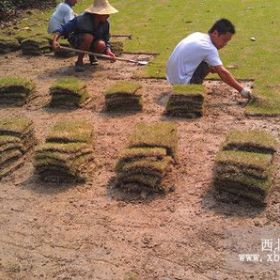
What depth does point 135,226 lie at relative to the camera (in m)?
4.98

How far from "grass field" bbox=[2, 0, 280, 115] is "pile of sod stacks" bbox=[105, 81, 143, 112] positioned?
5.24 feet

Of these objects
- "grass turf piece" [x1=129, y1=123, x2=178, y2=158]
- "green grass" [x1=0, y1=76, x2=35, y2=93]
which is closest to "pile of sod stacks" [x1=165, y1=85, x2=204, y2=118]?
"grass turf piece" [x1=129, y1=123, x2=178, y2=158]

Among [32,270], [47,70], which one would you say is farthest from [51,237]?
[47,70]

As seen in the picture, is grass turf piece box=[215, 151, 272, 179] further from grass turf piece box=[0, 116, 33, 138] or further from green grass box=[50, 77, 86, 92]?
green grass box=[50, 77, 86, 92]

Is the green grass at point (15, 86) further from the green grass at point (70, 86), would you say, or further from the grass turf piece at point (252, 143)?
the grass turf piece at point (252, 143)

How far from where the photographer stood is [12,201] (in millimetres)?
5602

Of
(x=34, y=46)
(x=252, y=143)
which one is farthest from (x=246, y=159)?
(x=34, y=46)

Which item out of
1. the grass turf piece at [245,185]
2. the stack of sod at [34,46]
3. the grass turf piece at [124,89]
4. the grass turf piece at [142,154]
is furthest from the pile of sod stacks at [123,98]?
the stack of sod at [34,46]

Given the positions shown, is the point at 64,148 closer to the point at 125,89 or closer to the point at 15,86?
the point at 125,89

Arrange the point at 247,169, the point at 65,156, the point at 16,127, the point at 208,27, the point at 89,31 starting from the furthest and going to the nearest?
the point at 208,27
the point at 89,31
the point at 16,127
the point at 65,156
the point at 247,169

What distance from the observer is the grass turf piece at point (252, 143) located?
5.53 meters

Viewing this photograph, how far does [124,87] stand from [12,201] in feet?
9.42

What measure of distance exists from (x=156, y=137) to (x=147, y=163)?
482 millimetres

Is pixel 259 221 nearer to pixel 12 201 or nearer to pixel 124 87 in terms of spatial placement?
pixel 12 201
